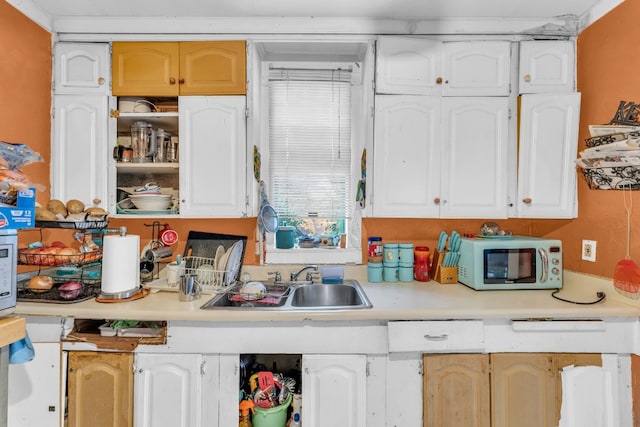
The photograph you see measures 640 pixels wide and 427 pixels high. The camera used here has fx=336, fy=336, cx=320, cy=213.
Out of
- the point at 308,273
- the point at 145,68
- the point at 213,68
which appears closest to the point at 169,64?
the point at 145,68

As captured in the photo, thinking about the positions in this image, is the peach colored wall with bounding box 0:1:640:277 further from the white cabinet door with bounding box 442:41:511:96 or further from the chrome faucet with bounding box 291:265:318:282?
the chrome faucet with bounding box 291:265:318:282

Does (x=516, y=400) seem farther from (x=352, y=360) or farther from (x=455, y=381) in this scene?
(x=352, y=360)

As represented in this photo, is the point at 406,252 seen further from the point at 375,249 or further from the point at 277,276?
the point at 277,276

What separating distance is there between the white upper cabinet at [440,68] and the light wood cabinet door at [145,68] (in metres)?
1.23

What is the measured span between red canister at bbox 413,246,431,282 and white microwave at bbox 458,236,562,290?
28 cm

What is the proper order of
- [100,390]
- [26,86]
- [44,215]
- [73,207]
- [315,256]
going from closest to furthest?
1. [100,390]
2. [44,215]
3. [73,207]
4. [26,86]
5. [315,256]

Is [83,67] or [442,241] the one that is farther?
[442,241]

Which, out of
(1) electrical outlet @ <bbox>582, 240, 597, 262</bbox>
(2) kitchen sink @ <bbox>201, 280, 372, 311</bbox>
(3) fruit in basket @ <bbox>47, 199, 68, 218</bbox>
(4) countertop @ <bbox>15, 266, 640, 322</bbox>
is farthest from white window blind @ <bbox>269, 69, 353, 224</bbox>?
(1) electrical outlet @ <bbox>582, 240, 597, 262</bbox>

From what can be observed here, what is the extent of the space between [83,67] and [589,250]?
314 centimetres

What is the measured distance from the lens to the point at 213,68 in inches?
78.6

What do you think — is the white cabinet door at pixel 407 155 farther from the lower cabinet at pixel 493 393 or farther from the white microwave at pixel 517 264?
the lower cabinet at pixel 493 393

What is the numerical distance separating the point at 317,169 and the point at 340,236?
0.50 m

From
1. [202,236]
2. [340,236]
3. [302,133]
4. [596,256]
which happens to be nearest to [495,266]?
[596,256]

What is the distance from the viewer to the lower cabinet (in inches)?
60.8
